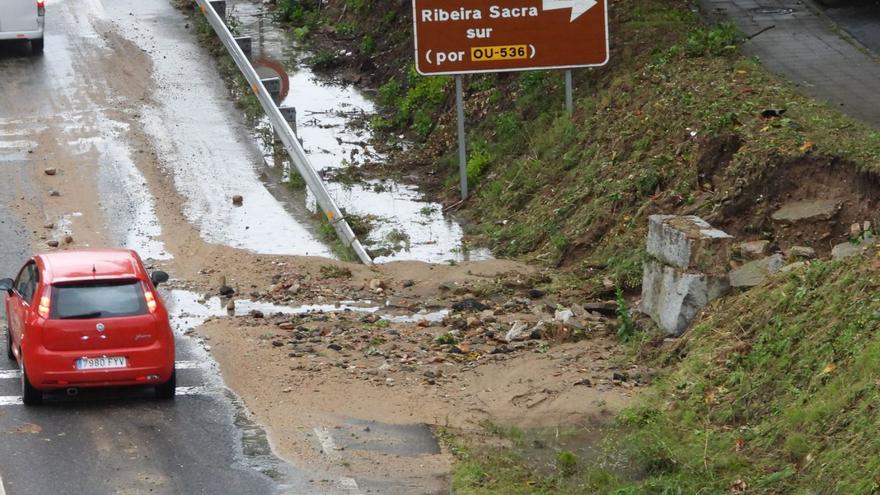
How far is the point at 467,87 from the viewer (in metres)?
27.3

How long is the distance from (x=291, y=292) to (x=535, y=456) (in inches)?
262

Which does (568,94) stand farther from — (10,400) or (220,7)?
(10,400)

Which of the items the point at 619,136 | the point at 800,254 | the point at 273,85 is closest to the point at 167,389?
the point at 800,254

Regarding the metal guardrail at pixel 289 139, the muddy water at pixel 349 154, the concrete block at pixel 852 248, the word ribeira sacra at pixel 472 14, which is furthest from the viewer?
the word ribeira sacra at pixel 472 14

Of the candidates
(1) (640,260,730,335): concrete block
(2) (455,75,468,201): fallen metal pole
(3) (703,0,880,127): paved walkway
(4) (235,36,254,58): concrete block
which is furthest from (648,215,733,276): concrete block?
(4) (235,36,254,58): concrete block

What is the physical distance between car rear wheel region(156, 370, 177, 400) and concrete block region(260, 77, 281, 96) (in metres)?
12.5

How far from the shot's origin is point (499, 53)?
22.8 meters

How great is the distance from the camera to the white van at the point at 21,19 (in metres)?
27.9

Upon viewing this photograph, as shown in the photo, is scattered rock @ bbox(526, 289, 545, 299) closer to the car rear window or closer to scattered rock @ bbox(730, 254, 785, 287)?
scattered rock @ bbox(730, 254, 785, 287)

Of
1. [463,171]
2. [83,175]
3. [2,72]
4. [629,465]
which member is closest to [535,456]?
[629,465]

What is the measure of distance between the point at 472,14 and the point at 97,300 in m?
9.70

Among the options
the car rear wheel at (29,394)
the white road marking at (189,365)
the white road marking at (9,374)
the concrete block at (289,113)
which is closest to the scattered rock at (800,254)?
the white road marking at (189,365)

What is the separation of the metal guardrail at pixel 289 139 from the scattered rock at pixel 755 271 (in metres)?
6.76

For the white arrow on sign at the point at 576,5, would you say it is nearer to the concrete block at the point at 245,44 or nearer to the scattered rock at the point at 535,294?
the scattered rock at the point at 535,294
